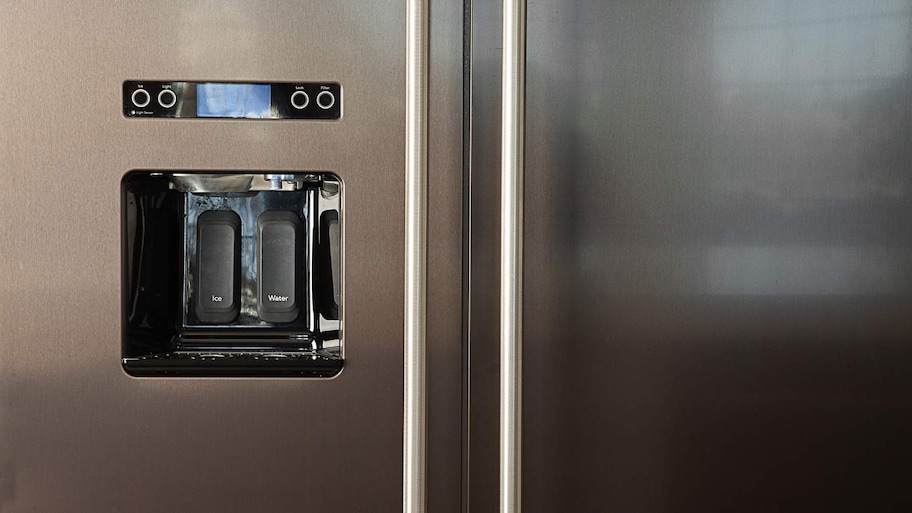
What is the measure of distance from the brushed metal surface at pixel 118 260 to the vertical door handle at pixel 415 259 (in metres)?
0.04

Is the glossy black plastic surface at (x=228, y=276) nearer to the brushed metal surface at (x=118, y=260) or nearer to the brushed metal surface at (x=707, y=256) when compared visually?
the brushed metal surface at (x=118, y=260)

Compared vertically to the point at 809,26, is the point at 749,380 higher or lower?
lower

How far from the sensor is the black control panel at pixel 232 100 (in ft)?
2.81

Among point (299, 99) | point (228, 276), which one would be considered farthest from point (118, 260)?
point (299, 99)

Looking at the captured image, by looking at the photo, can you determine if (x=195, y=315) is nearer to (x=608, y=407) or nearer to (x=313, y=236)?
(x=313, y=236)

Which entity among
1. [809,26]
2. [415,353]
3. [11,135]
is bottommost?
[415,353]

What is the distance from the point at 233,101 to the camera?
0.86m

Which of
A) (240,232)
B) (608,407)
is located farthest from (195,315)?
(608,407)

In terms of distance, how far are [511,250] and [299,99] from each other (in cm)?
28

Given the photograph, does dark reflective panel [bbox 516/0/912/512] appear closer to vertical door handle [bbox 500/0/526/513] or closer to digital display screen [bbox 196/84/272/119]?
vertical door handle [bbox 500/0/526/513]

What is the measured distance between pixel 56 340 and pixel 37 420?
0.09 m

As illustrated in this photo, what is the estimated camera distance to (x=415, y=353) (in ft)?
2.76

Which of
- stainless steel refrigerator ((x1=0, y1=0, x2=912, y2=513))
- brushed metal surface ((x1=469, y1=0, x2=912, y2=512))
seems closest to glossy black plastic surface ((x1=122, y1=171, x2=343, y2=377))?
stainless steel refrigerator ((x1=0, y1=0, x2=912, y2=513))

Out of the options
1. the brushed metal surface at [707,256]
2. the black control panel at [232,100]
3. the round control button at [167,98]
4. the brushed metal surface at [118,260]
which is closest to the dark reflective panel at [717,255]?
the brushed metal surface at [707,256]
